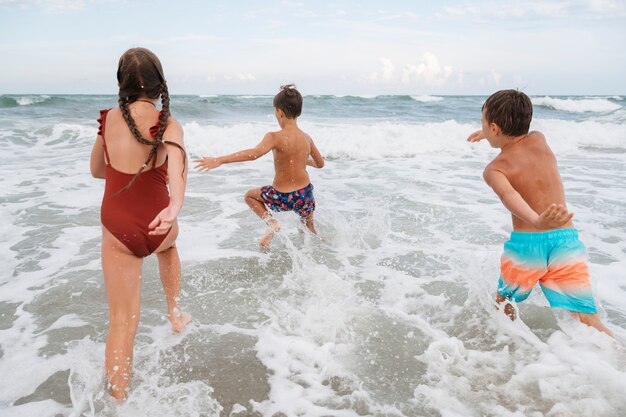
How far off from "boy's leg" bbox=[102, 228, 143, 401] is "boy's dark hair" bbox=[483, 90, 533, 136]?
2.18m

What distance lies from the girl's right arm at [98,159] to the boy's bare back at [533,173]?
7.09 ft

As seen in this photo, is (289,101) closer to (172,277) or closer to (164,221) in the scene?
(172,277)

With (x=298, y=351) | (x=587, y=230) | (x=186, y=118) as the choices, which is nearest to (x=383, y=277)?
(x=298, y=351)

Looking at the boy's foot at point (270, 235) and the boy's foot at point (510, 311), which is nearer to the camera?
the boy's foot at point (510, 311)

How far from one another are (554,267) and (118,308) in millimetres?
2425

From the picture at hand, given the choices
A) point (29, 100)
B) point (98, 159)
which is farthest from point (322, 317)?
point (29, 100)

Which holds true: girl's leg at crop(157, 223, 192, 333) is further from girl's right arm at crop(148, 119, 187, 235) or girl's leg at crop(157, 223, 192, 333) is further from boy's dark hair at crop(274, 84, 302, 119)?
boy's dark hair at crop(274, 84, 302, 119)

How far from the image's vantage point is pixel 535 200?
9.01ft

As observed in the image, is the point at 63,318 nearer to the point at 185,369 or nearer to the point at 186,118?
the point at 185,369

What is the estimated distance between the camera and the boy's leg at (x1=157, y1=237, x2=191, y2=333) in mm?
2844

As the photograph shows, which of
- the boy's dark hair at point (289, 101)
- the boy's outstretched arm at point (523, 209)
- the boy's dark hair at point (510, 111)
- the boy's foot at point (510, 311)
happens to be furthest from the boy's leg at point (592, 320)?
the boy's dark hair at point (289, 101)

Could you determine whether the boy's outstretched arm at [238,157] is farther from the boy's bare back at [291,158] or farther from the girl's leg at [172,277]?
the girl's leg at [172,277]

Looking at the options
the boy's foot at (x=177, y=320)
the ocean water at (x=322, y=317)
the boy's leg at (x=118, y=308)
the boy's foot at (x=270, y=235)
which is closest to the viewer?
the boy's leg at (x=118, y=308)

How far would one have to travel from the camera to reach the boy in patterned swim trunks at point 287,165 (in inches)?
177
